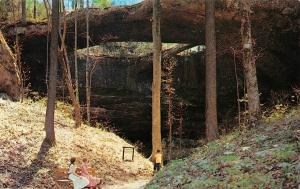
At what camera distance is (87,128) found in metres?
22.4

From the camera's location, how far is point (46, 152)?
16.4 m

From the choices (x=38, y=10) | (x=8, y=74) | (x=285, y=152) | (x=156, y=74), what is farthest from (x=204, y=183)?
(x=38, y=10)

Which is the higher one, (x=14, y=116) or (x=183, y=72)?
(x=183, y=72)

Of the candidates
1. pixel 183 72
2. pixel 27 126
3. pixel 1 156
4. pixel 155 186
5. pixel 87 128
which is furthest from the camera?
pixel 183 72

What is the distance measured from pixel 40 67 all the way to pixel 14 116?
11110mm

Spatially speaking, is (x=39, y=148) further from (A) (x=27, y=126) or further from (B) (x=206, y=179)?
(B) (x=206, y=179)

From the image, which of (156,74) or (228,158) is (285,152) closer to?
(228,158)

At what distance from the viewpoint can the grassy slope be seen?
7.14 metres

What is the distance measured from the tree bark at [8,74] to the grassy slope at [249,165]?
44.7 feet

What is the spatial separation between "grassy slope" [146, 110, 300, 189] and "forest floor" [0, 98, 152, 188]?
5340 mm

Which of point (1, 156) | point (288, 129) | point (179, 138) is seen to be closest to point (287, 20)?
point (179, 138)

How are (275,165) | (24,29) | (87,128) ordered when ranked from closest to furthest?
(275,165) → (87,128) → (24,29)

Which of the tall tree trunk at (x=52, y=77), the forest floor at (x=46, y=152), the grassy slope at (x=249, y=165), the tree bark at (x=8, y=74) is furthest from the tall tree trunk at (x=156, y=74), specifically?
the tree bark at (x=8, y=74)

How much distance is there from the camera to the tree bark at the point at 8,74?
890 inches
